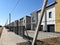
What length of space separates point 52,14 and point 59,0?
10.7 ft

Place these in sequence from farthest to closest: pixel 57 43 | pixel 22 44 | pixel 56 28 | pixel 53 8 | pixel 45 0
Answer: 1. pixel 53 8
2. pixel 56 28
3. pixel 57 43
4. pixel 22 44
5. pixel 45 0

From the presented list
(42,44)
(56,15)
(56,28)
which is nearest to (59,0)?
(56,15)

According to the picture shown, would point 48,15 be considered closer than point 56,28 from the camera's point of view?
No

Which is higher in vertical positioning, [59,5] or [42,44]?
[59,5]

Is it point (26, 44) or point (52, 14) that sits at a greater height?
point (52, 14)

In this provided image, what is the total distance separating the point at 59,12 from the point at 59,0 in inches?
95.1

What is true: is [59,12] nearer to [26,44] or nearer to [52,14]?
[52,14]

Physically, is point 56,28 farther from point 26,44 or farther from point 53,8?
point 26,44

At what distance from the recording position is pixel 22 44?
19.4 ft

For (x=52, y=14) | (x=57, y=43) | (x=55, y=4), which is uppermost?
(x=55, y=4)

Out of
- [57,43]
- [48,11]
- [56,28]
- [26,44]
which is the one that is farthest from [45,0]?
[48,11]

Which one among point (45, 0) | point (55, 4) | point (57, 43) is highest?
point (55, 4)

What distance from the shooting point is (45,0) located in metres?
4.74

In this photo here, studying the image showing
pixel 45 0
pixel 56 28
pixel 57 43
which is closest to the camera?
pixel 45 0
